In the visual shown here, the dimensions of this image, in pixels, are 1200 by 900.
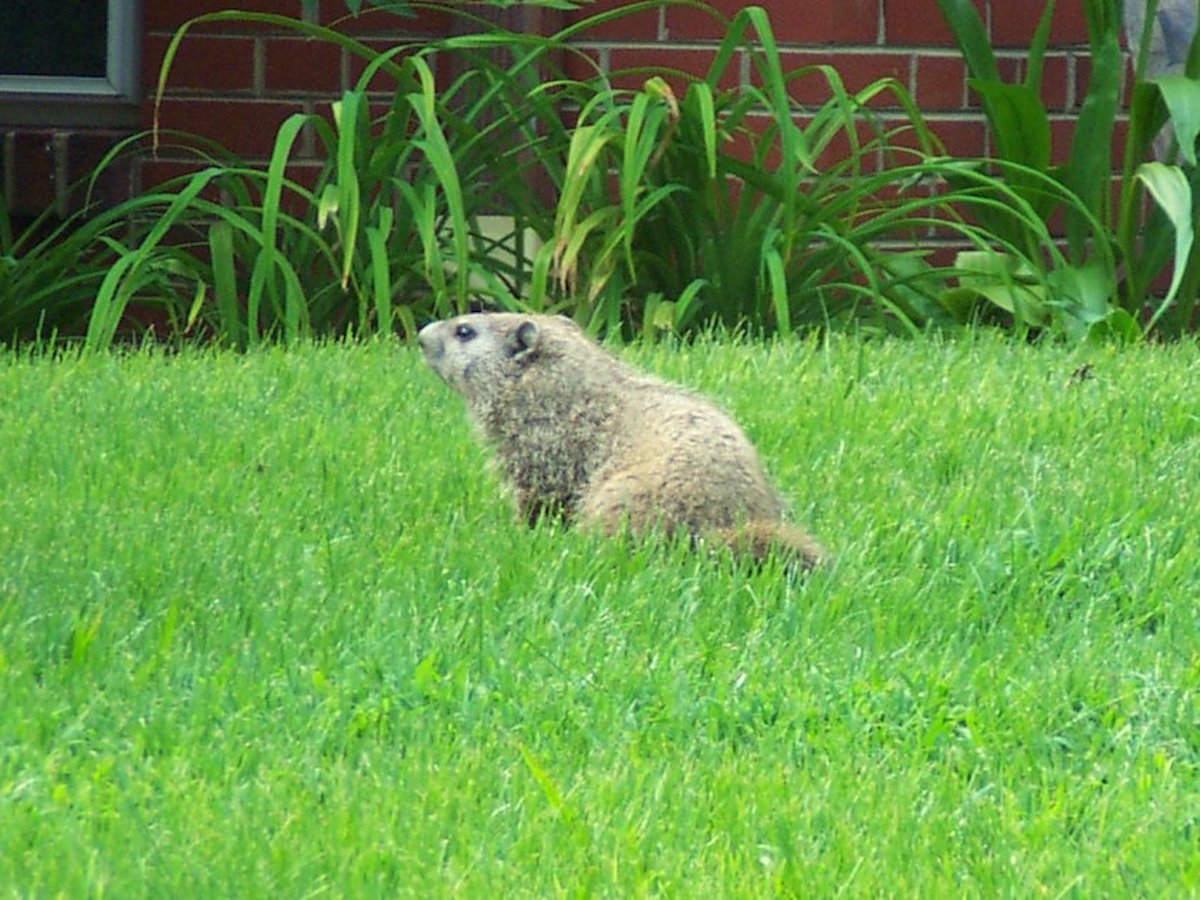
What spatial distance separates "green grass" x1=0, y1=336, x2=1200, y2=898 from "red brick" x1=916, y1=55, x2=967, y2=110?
9.09 ft

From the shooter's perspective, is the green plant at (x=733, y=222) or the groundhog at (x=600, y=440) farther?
the green plant at (x=733, y=222)

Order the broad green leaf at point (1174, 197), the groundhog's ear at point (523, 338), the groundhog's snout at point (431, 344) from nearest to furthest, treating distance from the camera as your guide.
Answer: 1. the groundhog's ear at point (523, 338)
2. the groundhog's snout at point (431, 344)
3. the broad green leaf at point (1174, 197)

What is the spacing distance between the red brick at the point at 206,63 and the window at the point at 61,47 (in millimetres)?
161

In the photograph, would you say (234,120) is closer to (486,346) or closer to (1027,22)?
(1027,22)

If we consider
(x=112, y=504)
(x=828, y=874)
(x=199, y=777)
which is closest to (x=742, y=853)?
(x=828, y=874)

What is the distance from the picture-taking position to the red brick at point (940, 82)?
7305 mm

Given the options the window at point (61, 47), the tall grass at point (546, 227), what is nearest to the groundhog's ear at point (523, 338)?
the tall grass at point (546, 227)

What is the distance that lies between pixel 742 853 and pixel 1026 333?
3.66 meters

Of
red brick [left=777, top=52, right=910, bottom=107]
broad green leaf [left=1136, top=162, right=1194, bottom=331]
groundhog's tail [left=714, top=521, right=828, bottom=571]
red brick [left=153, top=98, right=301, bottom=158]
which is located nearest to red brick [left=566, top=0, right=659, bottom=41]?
red brick [left=777, top=52, right=910, bottom=107]

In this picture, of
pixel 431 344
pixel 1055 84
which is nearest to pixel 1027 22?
pixel 1055 84

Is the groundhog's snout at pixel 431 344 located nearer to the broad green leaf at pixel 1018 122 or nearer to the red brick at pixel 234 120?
the broad green leaf at pixel 1018 122

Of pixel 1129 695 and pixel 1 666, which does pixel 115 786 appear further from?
pixel 1129 695

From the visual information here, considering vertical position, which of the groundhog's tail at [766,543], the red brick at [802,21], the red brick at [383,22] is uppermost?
the red brick at [802,21]

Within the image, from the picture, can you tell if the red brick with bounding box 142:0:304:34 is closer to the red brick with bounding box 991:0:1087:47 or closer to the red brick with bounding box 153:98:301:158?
the red brick with bounding box 153:98:301:158
